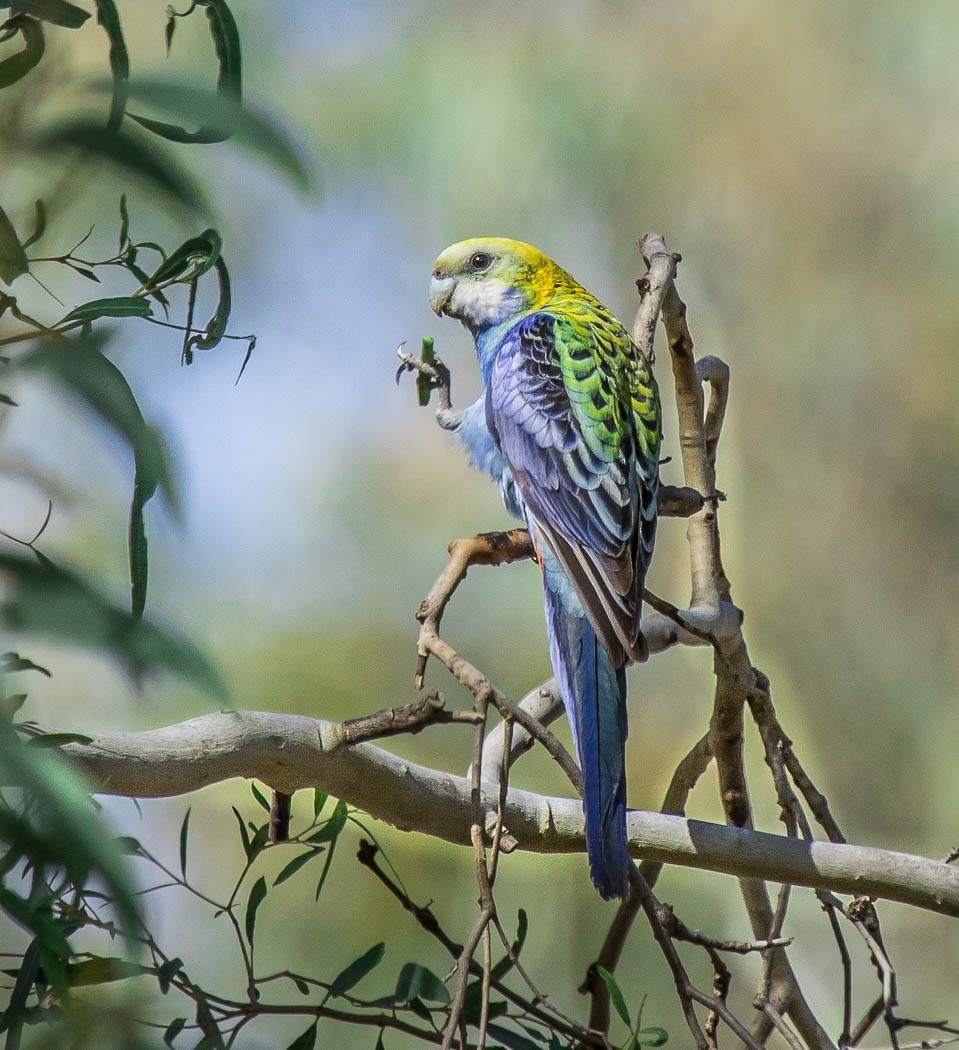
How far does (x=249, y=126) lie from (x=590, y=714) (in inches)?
35.3

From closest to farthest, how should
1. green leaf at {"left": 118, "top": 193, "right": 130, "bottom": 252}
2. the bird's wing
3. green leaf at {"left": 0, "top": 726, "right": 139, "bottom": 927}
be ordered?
1. green leaf at {"left": 0, "top": 726, "right": 139, "bottom": 927}
2. green leaf at {"left": 118, "top": 193, "right": 130, "bottom": 252}
3. the bird's wing

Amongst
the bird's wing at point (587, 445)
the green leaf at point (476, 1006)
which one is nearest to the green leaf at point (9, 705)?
the green leaf at point (476, 1006)

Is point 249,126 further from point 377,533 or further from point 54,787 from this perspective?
point 377,533

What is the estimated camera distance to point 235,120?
450 millimetres

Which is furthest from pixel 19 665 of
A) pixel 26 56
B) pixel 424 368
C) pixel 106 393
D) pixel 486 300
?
pixel 486 300

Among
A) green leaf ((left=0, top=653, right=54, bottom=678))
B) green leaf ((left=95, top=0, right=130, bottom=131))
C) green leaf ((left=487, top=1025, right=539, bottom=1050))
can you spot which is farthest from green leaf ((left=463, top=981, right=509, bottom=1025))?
green leaf ((left=95, top=0, right=130, bottom=131))

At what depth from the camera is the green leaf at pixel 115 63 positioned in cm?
46

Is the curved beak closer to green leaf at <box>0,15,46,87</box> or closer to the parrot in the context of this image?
the parrot

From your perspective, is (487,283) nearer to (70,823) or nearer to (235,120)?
(235,120)

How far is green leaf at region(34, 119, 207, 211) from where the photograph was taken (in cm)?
47

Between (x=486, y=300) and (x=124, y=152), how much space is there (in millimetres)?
1463

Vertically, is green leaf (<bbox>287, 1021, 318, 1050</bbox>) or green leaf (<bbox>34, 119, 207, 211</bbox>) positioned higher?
green leaf (<bbox>34, 119, 207, 211</bbox>)

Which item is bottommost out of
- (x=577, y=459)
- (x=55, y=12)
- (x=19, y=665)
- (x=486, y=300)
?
(x=19, y=665)

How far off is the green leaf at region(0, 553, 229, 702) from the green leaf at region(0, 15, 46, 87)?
27 cm
